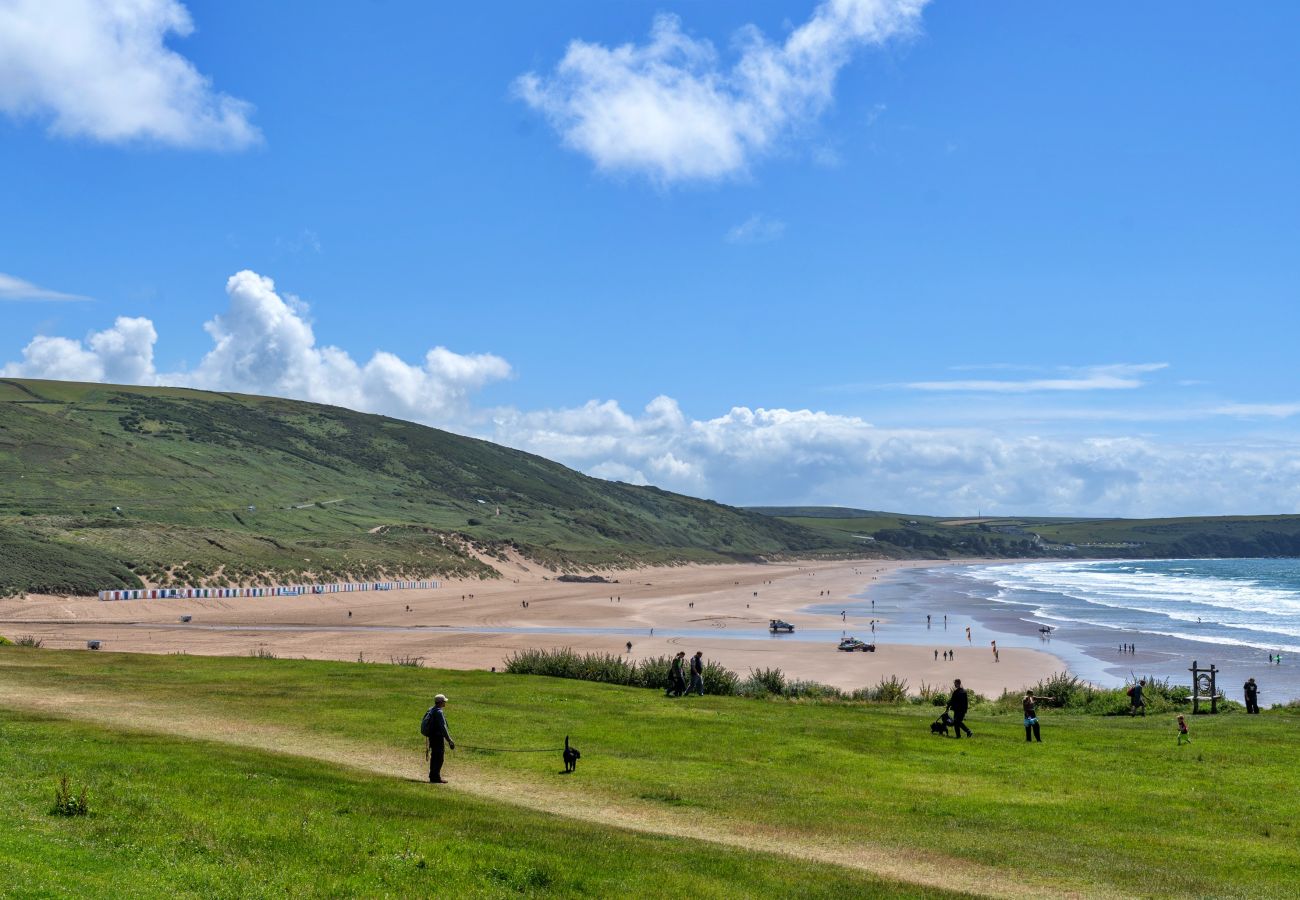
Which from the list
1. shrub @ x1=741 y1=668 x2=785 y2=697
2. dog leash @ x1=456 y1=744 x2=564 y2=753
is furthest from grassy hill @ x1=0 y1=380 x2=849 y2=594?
dog leash @ x1=456 y1=744 x2=564 y2=753

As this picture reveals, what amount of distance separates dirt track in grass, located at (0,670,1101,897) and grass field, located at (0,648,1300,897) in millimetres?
80

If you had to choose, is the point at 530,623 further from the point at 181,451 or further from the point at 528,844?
the point at 181,451

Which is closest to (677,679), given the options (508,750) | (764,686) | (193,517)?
(764,686)

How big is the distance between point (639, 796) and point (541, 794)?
193cm

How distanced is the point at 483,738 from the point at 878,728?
36.5 feet

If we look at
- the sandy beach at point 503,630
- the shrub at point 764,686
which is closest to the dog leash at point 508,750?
the shrub at point 764,686

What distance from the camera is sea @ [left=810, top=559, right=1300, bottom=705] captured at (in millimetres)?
55531

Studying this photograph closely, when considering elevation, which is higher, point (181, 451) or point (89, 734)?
point (181, 451)

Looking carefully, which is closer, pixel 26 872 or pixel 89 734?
pixel 26 872

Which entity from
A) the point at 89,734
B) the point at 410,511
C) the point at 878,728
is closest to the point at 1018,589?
the point at 410,511

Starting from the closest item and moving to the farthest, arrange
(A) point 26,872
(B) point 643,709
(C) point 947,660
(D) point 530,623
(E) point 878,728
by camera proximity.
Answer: (A) point 26,872 < (E) point 878,728 < (B) point 643,709 < (C) point 947,660 < (D) point 530,623

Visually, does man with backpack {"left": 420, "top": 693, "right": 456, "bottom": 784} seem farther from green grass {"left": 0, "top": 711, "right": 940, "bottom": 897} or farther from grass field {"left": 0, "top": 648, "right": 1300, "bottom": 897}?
green grass {"left": 0, "top": 711, "right": 940, "bottom": 897}

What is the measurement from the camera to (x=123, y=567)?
89500mm

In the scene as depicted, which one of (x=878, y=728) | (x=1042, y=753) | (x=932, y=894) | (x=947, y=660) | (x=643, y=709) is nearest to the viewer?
(x=932, y=894)
